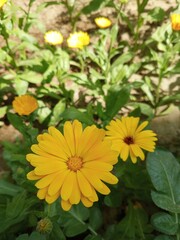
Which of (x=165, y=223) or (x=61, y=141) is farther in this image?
(x=165, y=223)

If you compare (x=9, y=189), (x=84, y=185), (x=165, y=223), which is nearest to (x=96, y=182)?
(x=84, y=185)

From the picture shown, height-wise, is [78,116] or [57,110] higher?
[78,116]

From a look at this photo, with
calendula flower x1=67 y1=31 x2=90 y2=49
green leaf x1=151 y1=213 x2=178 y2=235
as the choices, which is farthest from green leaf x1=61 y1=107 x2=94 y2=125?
green leaf x1=151 y1=213 x2=178 y2=235

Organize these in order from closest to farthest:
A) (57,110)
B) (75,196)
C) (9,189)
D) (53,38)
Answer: (75,196) → (9,189) → (57,110) → (53,38)

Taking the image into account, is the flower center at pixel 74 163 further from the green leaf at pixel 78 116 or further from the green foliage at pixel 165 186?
the green leaf at pixel 78 116

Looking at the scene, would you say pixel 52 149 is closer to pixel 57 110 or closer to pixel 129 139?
pixel 129 139

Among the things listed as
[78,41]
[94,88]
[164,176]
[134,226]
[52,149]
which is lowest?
[134,226]

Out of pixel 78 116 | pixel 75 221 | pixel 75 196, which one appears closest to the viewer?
pixel 75 196

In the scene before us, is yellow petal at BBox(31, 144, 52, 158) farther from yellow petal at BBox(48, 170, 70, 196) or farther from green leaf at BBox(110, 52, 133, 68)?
green leaf at BBox(110, 52, 133, 68)
